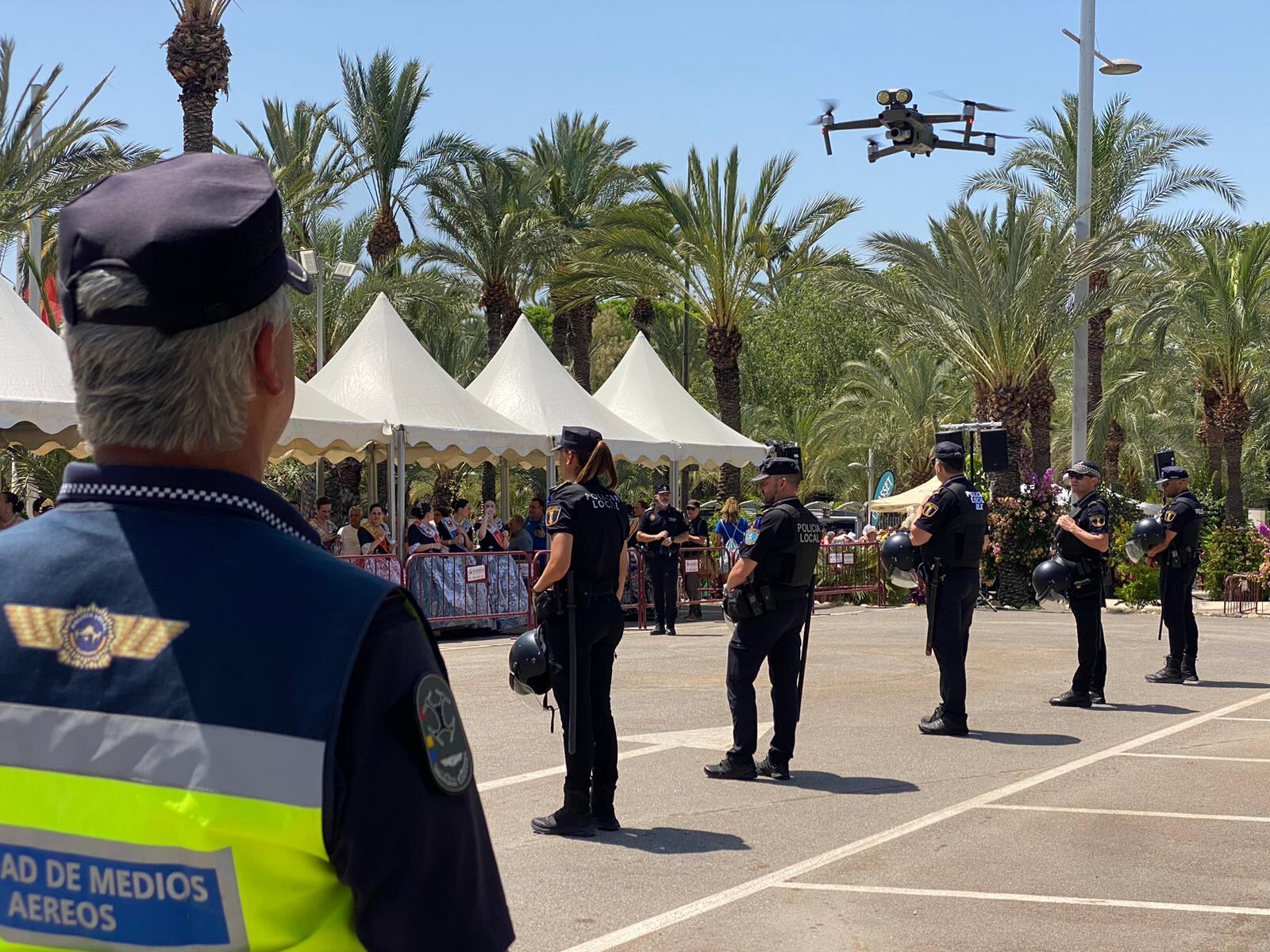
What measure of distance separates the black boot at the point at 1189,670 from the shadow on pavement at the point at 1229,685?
9 centimetres

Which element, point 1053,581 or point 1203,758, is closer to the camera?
point 1203,758

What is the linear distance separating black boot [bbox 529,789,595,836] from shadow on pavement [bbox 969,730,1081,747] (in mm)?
3955

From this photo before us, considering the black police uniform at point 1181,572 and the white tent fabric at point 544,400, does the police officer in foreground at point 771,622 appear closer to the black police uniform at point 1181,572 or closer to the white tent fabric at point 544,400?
the black police uniform at point 1181,572

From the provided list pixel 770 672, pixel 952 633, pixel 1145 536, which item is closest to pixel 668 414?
pixel 1145 536

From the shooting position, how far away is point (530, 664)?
719 cm

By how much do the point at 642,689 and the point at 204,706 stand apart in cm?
1138

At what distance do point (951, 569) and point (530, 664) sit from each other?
4.29 meters

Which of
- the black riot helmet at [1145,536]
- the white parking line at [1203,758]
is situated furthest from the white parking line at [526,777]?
the black riot helmet at [1145,536]

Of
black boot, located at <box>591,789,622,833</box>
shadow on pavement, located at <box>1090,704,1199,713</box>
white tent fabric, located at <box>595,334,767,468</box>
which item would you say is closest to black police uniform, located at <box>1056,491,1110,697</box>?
shadow on pavement, located at <box>1090,704,1199,713</box>

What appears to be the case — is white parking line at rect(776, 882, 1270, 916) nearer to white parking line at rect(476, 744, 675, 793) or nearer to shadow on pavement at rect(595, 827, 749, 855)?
shadow on pavement at rect(595, 827, 749, 855)

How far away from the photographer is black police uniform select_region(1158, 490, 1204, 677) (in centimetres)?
1348

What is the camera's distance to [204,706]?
1.52 m

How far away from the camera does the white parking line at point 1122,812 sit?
7.67 m

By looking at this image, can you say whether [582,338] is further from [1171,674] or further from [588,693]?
[588,693]
